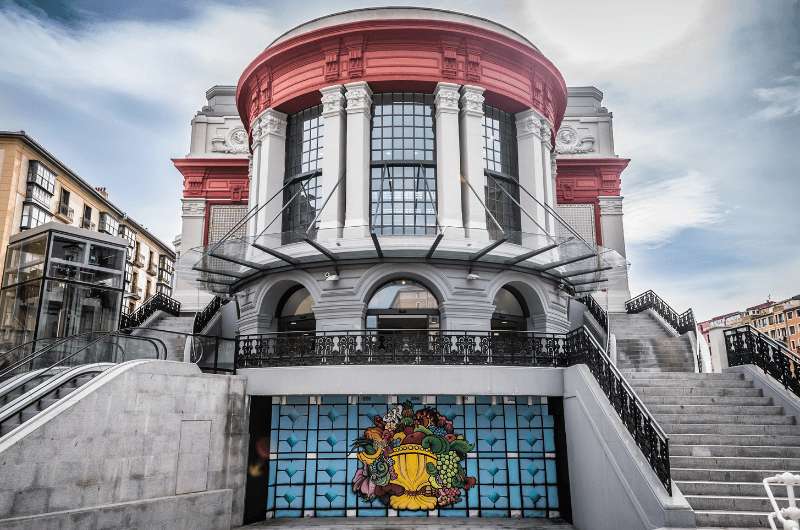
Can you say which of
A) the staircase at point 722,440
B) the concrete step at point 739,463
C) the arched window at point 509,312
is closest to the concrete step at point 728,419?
the staircase at point 722,440

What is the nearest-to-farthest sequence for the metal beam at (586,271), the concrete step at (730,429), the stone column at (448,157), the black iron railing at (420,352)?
the concrete step at (730,429) → the black iron railing at (420,352) → the metal beam at (586,271) → the stone column at (448,157)

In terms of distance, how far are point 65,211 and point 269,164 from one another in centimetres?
3578

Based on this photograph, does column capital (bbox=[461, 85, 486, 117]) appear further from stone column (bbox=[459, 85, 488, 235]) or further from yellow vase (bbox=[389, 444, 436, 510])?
yellow vase (bbox=[389, 444, 436, 510])

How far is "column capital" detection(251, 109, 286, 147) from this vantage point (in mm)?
20203

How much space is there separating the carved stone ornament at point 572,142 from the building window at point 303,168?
17.9 metres

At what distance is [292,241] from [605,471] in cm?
997

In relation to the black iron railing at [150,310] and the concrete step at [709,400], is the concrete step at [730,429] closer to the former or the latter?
the concrete step at [709,400]

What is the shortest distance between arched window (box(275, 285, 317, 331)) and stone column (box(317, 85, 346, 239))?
2414 millimetres

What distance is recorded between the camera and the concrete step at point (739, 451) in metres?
10.9

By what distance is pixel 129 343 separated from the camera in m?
13.3

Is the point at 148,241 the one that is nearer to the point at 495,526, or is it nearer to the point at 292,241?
the point at 292,241

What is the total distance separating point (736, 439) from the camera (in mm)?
11297

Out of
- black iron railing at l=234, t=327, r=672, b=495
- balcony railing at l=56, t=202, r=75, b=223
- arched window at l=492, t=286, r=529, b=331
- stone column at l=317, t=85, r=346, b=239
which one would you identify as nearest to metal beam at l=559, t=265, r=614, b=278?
arched window at l=492, t=286, r=529, b=331

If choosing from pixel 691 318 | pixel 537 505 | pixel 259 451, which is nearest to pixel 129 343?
pixel 259 451
